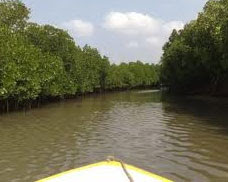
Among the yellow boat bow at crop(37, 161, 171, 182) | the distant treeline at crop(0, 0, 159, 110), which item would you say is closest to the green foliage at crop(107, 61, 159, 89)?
the distant treeline at crop(0, 0, 159, 110)

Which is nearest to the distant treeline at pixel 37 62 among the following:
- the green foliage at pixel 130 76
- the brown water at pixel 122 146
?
the brown water at pixel 122 146

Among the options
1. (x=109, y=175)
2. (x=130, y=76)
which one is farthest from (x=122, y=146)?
(x=130, y=76)

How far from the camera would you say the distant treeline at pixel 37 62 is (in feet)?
151

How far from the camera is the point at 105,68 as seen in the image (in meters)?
112

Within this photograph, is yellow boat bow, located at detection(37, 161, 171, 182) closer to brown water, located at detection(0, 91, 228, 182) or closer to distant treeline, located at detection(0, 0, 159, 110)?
brown water, located at detection(0, 91, 228, 182)

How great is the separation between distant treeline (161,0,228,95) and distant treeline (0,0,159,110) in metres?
18.0

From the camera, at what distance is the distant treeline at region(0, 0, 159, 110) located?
45.9 metres

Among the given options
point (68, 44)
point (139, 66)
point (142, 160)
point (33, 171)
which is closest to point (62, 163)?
point (33, 171)

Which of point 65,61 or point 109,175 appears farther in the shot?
point 65,61

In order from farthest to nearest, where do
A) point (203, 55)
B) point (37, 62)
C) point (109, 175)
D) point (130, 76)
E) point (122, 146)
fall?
1. point (130, 76)
2. point (203, 55)
3. point (37, 62)
4. point (122, 146)
5. point (109, 175)

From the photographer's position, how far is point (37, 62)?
53375 mm

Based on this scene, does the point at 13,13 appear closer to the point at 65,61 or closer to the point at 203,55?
the point at 65,61

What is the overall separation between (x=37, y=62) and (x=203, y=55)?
22556 mm

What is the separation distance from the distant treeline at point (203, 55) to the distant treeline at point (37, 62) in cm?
1803
